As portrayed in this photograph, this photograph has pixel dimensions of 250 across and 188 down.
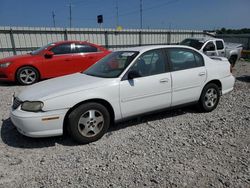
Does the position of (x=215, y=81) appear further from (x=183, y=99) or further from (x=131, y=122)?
(x=131, y=122)

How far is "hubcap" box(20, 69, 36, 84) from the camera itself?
6918 mm

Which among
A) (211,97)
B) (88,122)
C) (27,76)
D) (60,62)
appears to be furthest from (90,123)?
(27,76)

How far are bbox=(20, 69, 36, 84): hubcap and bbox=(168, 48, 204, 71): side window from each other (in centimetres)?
516

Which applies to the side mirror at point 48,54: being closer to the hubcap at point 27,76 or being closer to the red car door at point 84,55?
the hubcap at point 27,76

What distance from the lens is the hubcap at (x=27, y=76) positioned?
272 inches

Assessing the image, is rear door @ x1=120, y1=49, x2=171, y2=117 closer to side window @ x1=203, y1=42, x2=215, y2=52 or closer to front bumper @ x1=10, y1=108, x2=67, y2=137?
front bumper @ x1=10, y1=108, x2=67, y2=137

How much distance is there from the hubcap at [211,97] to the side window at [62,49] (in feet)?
17.2

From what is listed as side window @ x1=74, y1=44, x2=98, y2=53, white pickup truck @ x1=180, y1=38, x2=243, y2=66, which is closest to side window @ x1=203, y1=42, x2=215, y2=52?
white pickup truck @ x1=180, y1=38, x2=243, y2=66

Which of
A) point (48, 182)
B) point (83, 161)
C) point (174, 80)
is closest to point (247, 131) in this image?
point (174, 80)

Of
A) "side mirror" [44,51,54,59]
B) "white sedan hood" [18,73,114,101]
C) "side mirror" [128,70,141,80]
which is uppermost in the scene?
"side mirror" [44,51,54,59]

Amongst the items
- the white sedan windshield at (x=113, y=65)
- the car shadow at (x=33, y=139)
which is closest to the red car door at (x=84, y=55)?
the white sedan windshield at (x=113, y=65)

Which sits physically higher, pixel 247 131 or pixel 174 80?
pixel 174 80

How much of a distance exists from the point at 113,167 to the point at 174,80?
1.95 m

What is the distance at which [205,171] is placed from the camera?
252cm
